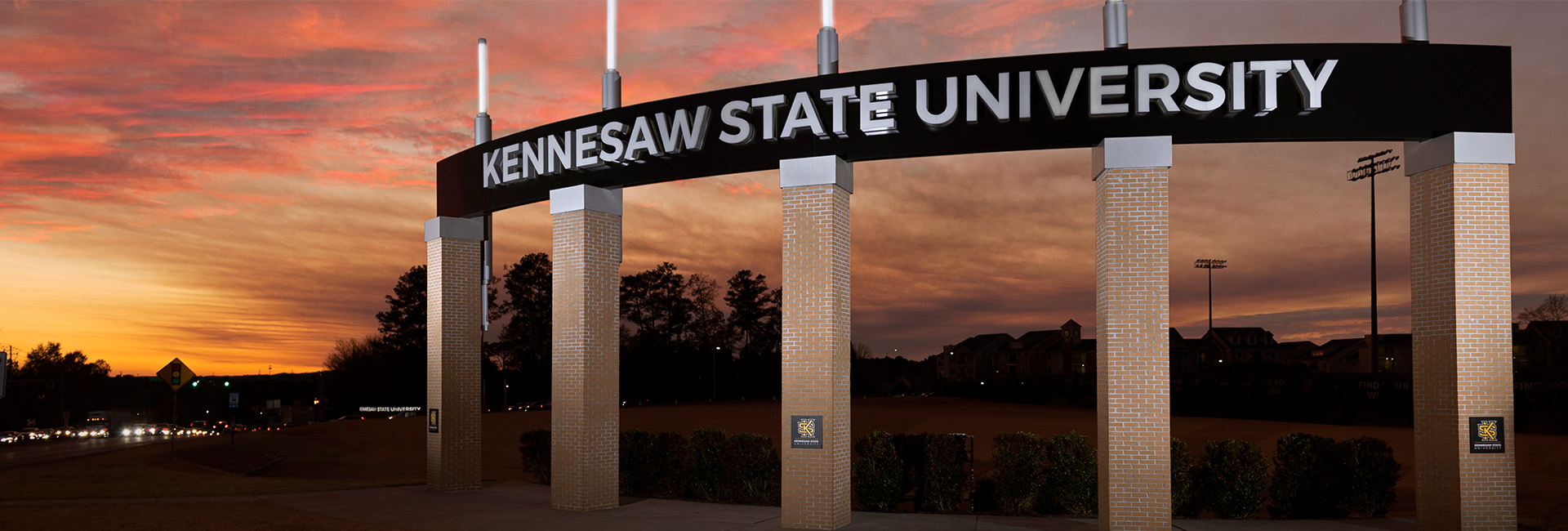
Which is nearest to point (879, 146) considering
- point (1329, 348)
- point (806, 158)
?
point (806, 158)

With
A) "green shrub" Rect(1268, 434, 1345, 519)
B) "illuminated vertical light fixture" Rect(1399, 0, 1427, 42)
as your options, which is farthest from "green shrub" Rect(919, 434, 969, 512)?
"illuminated vertical light fixture" Rect(1399, 0, 1427, 42)

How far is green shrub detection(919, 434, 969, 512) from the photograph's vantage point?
17594 millimetres

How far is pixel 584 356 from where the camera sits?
18.0 metres

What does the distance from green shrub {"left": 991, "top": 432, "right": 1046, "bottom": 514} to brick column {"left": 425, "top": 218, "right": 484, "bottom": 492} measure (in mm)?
11445

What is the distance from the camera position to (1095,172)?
14.7 meters

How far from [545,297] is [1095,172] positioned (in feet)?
295

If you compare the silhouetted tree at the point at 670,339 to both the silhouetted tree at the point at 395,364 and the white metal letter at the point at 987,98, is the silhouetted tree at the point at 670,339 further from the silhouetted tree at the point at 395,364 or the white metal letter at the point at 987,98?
the white metal letter at the point at 987,98

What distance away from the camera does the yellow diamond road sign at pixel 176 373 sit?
36.1 meters

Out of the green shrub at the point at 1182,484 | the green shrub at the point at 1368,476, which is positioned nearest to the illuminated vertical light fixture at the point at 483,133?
the green shrub at the point at 1182,484

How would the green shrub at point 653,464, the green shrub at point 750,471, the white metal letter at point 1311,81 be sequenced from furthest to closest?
the green shrub at point 653,464
the green shrub at point 750,471
the white metal letter at point 1311,81

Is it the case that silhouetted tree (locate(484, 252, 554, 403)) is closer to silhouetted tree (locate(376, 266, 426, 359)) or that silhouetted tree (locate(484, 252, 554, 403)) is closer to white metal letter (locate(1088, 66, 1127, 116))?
silhouetted tree (locate(376, 266, 426, 359))

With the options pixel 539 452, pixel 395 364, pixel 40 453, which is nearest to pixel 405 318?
pixel 395 364

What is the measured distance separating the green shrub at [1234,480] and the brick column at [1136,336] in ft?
10.3

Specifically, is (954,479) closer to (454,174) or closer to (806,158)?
(806,158)
